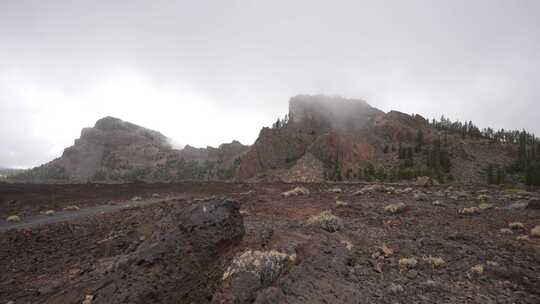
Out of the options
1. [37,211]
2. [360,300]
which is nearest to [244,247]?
[360,300]

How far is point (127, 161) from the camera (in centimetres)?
16538

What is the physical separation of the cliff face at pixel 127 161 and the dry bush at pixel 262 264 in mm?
122695

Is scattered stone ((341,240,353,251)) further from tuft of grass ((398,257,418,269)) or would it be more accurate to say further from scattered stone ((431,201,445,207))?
scattered stone ((431,201,445,207))

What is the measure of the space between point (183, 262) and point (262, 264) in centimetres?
184

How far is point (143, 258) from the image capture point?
18.4ft

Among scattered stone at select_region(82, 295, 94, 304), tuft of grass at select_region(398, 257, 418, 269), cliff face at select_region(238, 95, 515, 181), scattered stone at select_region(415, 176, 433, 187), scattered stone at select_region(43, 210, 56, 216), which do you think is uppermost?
cliff face at select_region(238, 95, 515, 181)

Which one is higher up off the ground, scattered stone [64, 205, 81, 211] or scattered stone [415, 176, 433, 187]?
scattered stone [415, 176, 433, 187]

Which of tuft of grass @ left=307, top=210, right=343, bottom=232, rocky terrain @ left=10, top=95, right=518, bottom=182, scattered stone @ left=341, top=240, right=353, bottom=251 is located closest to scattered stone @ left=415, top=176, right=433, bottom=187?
rocky terrain @ left=10, top=95, right=518, bottom=182

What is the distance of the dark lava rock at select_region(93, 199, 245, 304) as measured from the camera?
4.87 m

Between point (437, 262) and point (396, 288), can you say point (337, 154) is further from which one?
point (396, 288)

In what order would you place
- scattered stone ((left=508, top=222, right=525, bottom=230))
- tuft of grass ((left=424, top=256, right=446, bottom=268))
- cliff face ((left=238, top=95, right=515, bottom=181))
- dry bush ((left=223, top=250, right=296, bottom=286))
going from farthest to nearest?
cliff face ((left=238, top=95, right=515, bottom=181)) < scattered stone ((left=508, top=222, right=525, bottom=230)) < tuft of grass ((left=424, top=256, right=446, bottom=268)) < dry bush ((left=223, top=250, right=296, bottom=286))

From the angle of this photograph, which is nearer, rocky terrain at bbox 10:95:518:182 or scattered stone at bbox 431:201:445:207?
scattered stone at bbox 431:201:445:207

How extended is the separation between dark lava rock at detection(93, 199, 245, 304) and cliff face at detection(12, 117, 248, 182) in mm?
121441

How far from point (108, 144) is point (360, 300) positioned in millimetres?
220983
